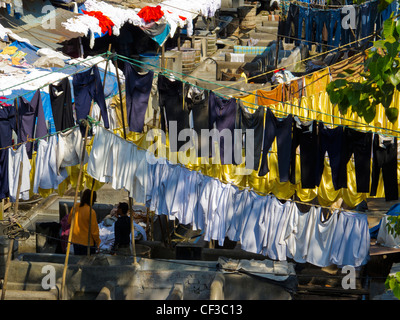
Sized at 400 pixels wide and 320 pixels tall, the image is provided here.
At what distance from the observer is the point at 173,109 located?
1118 centimetres

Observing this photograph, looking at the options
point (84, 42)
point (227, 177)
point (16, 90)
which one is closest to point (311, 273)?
point (227, 177)

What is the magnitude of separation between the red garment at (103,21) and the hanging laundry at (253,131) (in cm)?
1161

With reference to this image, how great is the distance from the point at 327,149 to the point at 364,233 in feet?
4.99

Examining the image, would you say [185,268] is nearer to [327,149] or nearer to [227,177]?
[227,177]

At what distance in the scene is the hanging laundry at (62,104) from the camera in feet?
38.3

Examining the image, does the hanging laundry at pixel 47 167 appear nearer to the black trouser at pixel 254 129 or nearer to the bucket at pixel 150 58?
Result: the black trouser at pixel 254 129

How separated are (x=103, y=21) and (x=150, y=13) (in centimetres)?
307

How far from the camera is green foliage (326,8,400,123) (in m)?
6.35

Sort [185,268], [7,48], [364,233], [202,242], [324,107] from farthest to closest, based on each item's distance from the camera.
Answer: [7,48] → [324,107] → [202,242] → [185,268] → [364,233]

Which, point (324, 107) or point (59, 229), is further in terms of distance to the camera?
point (324, 107)

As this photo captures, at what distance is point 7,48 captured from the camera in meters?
17.3

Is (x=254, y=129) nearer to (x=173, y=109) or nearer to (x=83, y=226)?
(x=173, y=109)

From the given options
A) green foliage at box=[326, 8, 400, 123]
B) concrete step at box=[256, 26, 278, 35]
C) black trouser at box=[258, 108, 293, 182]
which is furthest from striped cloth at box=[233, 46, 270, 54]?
green foliage at box=[326, 8, 400, 123]

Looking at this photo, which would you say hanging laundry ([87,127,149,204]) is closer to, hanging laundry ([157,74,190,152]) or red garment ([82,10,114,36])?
hanging laundry ([157,74,190,152])
